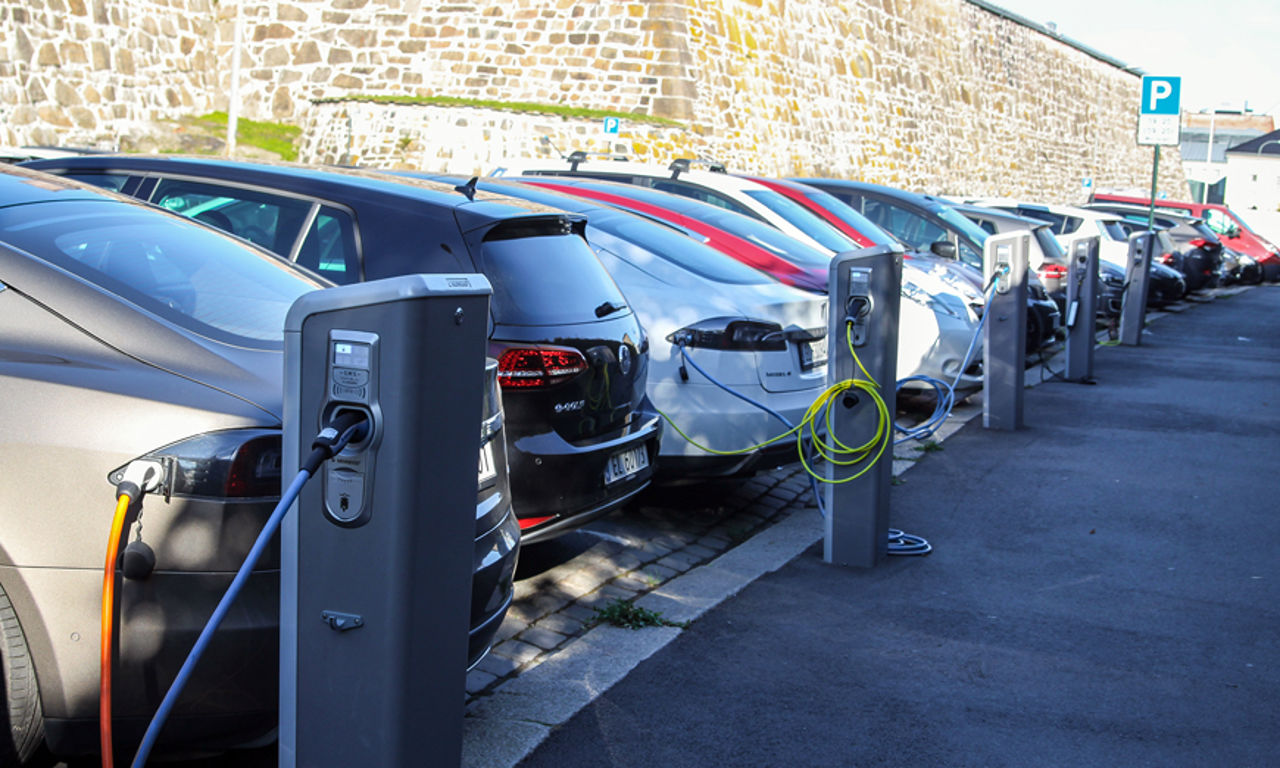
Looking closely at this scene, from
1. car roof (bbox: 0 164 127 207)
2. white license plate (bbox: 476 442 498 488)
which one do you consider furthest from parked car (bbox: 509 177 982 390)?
white license plate (bbox: 476 442 498 488)

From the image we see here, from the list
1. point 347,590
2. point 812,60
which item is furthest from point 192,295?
point 812,60

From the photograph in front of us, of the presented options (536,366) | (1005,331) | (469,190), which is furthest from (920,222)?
(536,366)

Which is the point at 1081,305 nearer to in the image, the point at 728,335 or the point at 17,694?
the point at 728,335

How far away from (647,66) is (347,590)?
2660 cm

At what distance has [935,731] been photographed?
408cm

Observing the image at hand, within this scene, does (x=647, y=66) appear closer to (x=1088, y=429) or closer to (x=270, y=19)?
(x=270, y=19)

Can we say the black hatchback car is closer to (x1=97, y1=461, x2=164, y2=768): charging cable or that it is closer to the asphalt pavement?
the asphalt pavement

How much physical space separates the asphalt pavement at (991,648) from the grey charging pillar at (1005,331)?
1459 mm

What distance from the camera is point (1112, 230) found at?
70.4ft

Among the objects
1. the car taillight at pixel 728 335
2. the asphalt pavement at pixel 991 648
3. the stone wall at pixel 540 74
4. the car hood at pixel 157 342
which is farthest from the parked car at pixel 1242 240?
the car hood at pixel 157 342

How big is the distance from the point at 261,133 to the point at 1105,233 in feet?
60.1

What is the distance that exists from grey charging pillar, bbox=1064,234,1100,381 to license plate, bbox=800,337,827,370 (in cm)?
604

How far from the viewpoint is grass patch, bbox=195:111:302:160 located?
91.4ft

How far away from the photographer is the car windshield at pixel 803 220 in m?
10.3
